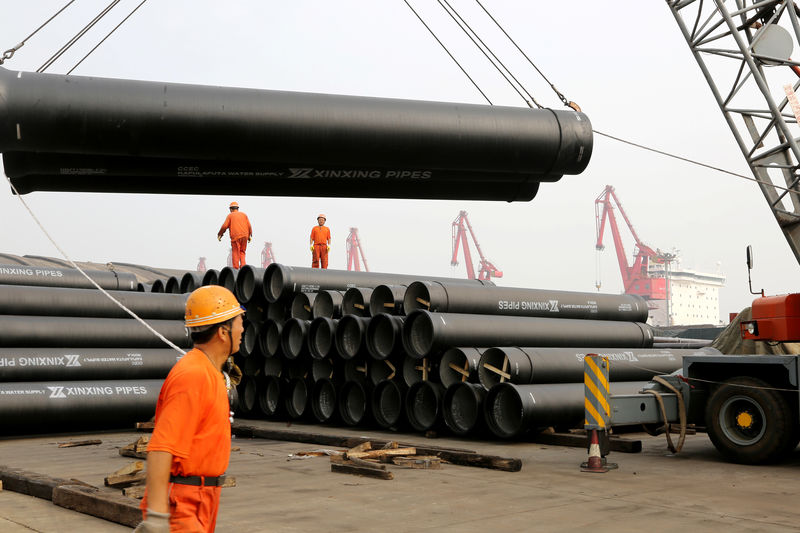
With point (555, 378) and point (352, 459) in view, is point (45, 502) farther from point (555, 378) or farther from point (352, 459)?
point (555, 378)

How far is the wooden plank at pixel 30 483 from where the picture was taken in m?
6.77

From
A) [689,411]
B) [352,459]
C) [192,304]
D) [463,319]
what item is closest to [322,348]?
[463,319]

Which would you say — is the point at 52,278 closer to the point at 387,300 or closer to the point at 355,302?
the point at 355,302

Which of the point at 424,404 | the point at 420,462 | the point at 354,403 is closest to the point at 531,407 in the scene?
the point at 424,404

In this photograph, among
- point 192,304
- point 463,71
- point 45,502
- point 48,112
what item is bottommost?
point 45,502

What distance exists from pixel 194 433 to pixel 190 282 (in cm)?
1321

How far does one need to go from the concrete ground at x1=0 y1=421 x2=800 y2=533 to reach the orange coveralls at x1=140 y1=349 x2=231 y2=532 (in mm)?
2803

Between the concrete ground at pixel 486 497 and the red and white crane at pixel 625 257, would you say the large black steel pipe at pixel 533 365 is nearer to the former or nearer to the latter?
the concrete ground at pixel 486 497

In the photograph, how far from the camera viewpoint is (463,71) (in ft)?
24.0

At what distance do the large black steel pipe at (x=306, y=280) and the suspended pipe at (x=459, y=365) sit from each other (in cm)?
344

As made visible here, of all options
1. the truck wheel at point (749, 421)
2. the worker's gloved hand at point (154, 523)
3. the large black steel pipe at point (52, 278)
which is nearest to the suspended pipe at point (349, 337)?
the large black steel pipe at point (52, 278)

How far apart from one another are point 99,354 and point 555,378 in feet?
22.8

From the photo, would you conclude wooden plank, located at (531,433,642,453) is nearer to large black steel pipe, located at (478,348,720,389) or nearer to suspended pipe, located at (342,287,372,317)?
large black steel pipe, located at (478,348,720,389)

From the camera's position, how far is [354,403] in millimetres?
12898
